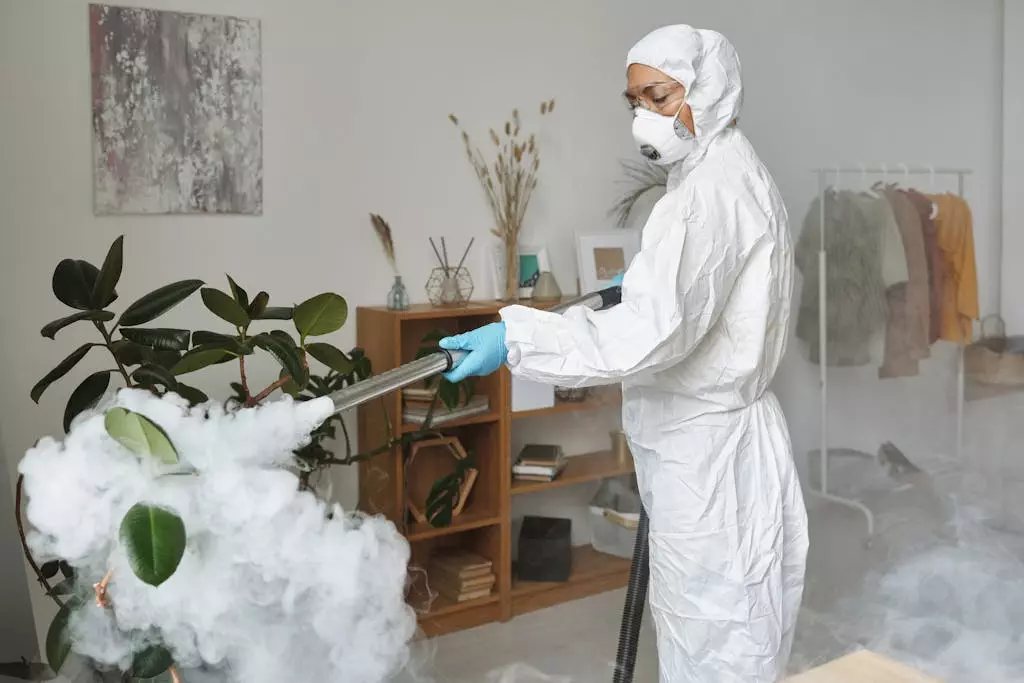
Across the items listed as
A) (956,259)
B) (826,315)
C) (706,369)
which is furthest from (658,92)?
(956,259)

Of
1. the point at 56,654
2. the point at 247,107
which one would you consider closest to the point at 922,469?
the point at 247,107

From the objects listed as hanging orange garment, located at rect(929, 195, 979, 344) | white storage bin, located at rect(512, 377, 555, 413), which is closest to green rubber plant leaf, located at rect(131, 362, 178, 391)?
white storage bin, located at rect(512, 377, 555, 413)

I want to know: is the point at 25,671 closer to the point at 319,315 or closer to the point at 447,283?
the point at 319,315

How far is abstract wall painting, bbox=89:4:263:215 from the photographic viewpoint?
242 centimetres

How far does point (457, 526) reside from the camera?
2814mm

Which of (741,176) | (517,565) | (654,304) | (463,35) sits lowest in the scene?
(517,565)

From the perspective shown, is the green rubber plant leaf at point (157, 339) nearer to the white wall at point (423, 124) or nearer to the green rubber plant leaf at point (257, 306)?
the green rubber plant leaf at point (257, 306)

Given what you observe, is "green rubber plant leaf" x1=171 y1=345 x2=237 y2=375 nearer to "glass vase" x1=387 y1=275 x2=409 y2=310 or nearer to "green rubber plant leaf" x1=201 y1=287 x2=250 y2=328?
"green rubber plant leaf" x1=201 y1=287 x2=250 y2=328

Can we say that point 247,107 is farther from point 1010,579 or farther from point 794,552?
point 1010,579

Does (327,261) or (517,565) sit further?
(517,565)

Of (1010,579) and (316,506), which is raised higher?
(316,506)

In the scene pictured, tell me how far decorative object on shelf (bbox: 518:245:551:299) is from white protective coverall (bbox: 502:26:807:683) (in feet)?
3.94

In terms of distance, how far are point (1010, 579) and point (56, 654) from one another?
8.88 ft

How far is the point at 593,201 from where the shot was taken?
3.28 meters
